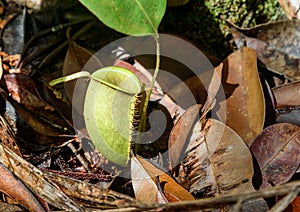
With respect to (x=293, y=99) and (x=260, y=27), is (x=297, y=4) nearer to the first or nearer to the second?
(x=260, y=27)

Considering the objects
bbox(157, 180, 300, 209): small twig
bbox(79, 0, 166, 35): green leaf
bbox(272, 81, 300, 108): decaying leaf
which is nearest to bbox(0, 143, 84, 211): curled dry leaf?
bbox(157, 180, 300, 209): small twig

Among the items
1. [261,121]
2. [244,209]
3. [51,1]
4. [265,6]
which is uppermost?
[51,1]

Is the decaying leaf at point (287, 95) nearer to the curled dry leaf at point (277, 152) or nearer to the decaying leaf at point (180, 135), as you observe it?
the curled dry leaf at point (277, 152)

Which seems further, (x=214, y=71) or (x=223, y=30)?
(x=223, y=30)

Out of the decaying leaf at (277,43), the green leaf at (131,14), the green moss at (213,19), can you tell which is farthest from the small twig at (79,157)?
the decaying leaf at (277,43)

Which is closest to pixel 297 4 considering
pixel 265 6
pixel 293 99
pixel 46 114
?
pixel 265 6
